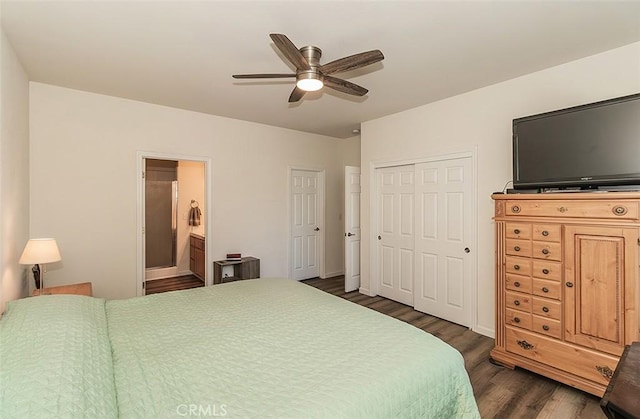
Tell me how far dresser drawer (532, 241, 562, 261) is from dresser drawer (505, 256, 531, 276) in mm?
93

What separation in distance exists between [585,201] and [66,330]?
3174 millimetres

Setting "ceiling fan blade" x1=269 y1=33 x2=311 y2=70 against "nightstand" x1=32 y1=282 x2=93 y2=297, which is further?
"nightstand" x1=32 y1=282 x2=93 y2=297

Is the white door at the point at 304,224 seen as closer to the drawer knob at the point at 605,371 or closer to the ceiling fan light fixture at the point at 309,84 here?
the ceiling fan light fixture at the point at 309,84

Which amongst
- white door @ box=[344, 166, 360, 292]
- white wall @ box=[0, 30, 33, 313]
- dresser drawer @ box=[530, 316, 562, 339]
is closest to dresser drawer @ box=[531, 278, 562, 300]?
dresser drawer @ box=[530, 316, 562, 339]

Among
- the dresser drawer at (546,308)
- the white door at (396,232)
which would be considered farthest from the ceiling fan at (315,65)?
the dresser drawer at (546,308)

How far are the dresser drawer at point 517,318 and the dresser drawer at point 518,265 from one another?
335 mm

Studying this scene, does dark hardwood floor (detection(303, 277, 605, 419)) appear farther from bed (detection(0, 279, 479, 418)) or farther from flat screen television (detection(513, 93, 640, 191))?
flat screen television (detection(513, 93, 640, 191))

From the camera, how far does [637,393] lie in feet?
3.18

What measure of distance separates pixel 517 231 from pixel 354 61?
1.92m

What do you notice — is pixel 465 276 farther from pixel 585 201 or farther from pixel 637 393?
pixel 637 393

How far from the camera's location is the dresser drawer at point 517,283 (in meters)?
2.36

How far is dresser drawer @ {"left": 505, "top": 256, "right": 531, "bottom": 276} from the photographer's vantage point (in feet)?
7.75

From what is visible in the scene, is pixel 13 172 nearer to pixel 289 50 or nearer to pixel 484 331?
pixel 289 50

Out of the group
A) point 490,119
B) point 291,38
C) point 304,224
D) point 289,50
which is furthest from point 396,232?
point 289,50
